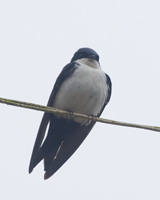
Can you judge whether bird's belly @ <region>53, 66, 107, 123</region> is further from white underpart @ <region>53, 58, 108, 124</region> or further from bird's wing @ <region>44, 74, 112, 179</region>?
bird's wing @ <region>44, 74, 112, 179</region>

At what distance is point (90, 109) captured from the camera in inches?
207

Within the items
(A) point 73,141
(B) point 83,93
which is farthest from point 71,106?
(A) point 73,141

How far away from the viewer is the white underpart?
5.16 meters

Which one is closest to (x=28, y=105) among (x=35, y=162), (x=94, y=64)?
(x=35, y=162)

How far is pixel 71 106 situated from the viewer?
205 inches

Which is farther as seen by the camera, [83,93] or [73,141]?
[73,141]

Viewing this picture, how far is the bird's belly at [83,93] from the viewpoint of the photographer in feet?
16.9

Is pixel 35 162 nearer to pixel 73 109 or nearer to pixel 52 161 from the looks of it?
pixel 52 161

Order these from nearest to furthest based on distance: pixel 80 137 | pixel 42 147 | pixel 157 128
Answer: pixel 157 128 < pixel 42 147 < pixel 80 137

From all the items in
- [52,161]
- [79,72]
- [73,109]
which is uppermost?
[79,72]

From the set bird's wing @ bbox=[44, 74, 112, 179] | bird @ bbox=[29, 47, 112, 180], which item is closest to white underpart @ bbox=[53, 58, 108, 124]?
bird @ bbox=[29, 47, 112, 180]

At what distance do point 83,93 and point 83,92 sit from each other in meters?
0.01

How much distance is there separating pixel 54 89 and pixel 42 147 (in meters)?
0.68

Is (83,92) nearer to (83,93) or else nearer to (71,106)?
(83,93)
